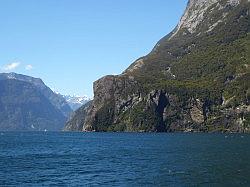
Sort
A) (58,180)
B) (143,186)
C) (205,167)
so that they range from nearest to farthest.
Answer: (143,186), (58,180), (205,167)

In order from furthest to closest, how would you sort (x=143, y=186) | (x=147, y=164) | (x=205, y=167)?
(x=147, y=164), (x=205, y=167), (x=143, y=186)

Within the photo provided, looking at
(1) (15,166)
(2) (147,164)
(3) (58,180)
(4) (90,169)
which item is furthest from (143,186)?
(1) (15,166)

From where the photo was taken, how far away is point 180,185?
8244 cm

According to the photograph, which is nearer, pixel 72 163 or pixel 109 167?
pixel 109 167

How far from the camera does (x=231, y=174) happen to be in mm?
95312

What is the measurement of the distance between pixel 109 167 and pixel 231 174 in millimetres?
31726

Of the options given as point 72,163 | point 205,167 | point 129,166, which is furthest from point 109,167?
point 205,167

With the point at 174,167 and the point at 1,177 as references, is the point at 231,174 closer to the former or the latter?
the point at 174,167

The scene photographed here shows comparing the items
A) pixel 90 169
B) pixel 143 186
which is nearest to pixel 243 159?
pixel 90 169

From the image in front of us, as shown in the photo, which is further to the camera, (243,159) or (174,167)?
(243,159)

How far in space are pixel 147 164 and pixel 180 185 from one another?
37572 mm

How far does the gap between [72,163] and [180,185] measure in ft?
160

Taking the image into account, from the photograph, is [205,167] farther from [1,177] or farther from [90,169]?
[1,177]

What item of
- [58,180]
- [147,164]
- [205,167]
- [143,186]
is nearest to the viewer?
[143,186]
